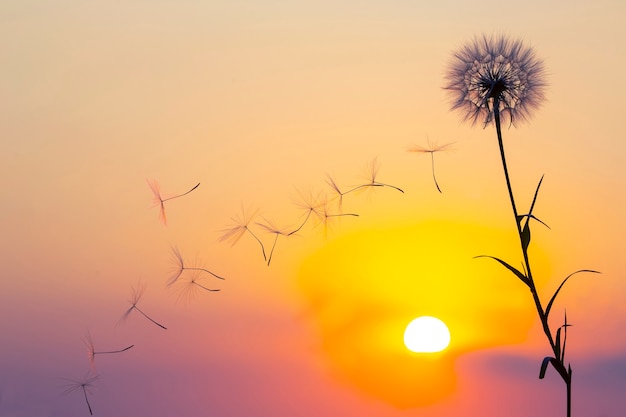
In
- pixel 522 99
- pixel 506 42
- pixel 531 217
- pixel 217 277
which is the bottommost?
pixel 217 277

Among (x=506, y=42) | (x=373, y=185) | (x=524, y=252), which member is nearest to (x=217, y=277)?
(x=373, y=185)

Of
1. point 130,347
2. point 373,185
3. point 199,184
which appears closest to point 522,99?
point 373,185

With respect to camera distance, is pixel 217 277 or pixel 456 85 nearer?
pixel 217 277

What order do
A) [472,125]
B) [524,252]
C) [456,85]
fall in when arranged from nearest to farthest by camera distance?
1. [524,252]
2. [472,125]
3. [456,85]

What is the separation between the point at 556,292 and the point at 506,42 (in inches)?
135

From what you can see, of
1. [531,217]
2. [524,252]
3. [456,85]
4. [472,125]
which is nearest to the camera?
[524,252]

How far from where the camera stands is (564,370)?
6168 millimetres

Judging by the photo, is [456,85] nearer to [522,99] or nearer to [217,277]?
[522,99]

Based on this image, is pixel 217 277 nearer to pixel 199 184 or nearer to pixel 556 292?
pixel 199 184

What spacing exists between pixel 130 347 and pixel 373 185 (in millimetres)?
2985

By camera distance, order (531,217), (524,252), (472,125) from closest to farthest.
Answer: (524,252) < (531,217) < (472,125)

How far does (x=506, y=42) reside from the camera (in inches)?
327

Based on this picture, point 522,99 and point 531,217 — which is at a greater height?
point 522,99

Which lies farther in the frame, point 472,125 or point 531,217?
point 472,125
